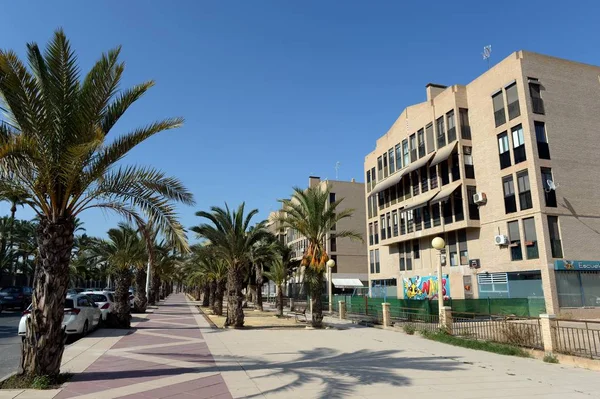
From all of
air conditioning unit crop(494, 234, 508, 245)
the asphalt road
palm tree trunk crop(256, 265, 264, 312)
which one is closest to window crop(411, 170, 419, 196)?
air conditioning unit crop(494, 234, 508, 245)

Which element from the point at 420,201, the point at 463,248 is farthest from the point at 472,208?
the point at 420,201

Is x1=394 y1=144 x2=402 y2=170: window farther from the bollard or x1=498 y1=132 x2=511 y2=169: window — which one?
the bollard

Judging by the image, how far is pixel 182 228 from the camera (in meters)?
9.73

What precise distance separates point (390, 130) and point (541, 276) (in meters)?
21.2

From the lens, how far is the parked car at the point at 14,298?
1087 inches

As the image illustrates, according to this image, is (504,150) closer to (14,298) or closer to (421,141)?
(421,141)

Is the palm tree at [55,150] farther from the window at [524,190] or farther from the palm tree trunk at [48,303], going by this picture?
the window at [524,190]

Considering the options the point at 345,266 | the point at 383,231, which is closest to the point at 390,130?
the point at 383,231

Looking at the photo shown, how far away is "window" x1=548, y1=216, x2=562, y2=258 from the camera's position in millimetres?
25703

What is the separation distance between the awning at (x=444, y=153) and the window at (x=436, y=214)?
3.62 m

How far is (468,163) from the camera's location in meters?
32.0

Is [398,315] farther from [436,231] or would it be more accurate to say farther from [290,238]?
[290,238]

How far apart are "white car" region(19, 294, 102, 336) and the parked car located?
1437cm

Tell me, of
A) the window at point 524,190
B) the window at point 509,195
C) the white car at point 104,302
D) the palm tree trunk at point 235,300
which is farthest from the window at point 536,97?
the white car at point 104,302
